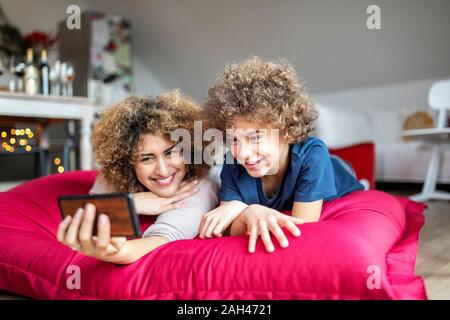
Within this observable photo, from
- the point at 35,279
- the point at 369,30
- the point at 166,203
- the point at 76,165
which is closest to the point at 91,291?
the point at 35,279

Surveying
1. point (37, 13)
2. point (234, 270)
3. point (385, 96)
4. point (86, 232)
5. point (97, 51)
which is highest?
point (37, 13)

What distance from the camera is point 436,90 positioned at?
10.7 ft

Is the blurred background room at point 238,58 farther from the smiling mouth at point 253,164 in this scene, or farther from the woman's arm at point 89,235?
the woman's arm at point 89,235

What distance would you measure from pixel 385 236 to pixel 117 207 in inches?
30.1

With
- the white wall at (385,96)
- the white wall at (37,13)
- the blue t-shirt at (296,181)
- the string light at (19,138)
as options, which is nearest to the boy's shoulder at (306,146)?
the blue t-shirt at (296,181)

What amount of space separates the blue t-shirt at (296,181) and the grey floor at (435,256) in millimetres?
340

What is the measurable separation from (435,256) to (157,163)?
953 mm

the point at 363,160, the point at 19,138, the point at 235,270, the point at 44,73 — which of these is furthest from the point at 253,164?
the point at 19,138

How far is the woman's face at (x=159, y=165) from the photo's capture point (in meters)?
1.26

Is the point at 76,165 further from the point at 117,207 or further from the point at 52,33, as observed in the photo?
the point at 117,207

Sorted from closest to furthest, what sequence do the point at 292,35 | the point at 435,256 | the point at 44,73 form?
the point at 435,256 < the point at 44,73 < the point at 292,35

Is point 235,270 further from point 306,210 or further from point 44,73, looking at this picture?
point 44,73

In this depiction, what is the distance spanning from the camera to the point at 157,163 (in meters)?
1.27
